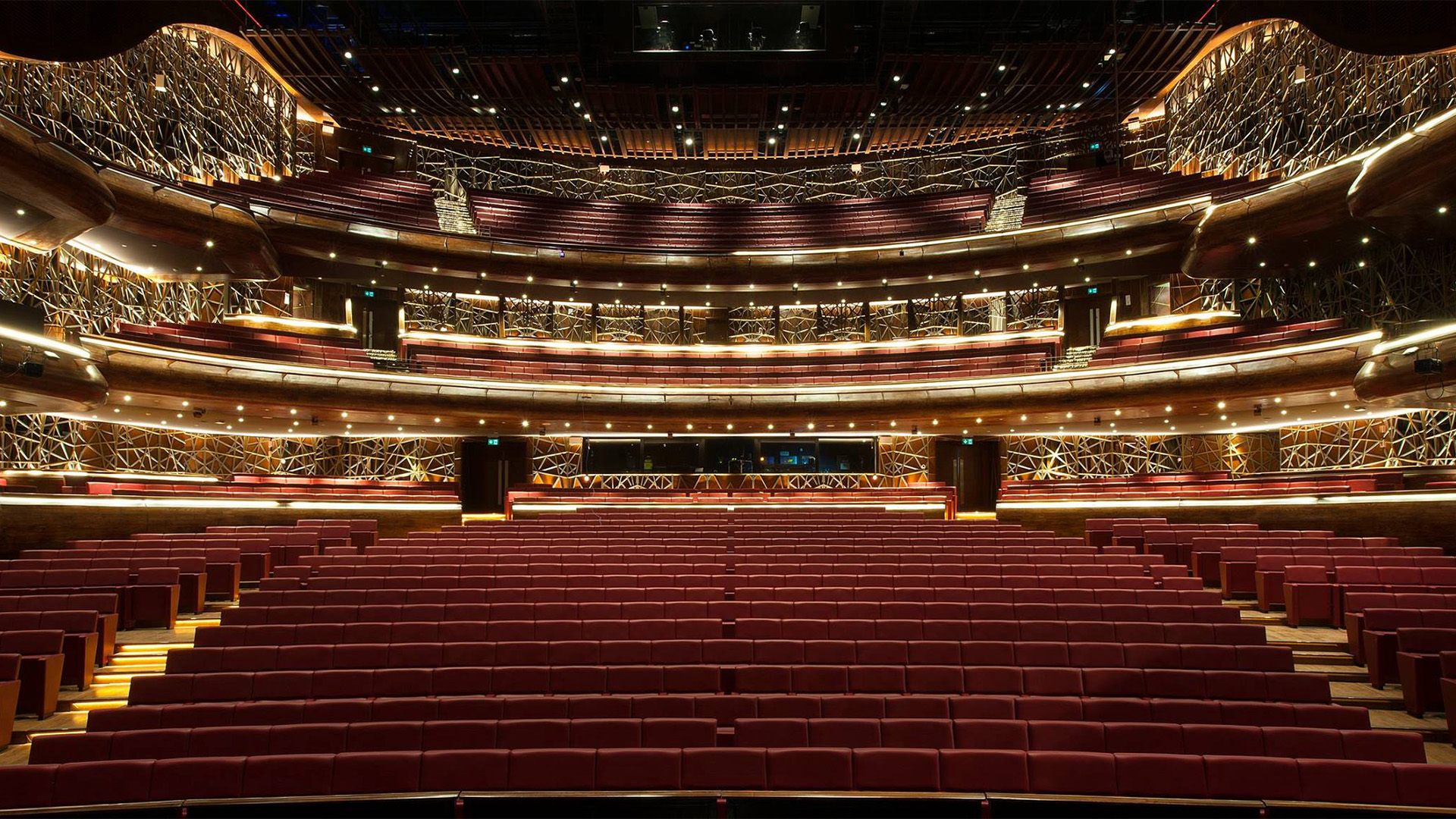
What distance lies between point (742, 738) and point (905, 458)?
11060 mm

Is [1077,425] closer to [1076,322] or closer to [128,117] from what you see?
[1076,322]

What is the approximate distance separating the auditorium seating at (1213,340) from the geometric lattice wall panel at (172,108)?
14046 mm

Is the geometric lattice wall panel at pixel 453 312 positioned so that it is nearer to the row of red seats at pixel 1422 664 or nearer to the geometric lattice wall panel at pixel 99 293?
the geometric lattice wall panel at pixel 99 293

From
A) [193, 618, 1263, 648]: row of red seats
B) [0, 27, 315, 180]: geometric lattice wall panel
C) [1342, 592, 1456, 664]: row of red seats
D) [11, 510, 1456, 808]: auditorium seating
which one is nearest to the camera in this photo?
[11, 510, 1456, 808]: auditorium seating

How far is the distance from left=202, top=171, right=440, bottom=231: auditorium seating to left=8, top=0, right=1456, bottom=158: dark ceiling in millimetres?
1264

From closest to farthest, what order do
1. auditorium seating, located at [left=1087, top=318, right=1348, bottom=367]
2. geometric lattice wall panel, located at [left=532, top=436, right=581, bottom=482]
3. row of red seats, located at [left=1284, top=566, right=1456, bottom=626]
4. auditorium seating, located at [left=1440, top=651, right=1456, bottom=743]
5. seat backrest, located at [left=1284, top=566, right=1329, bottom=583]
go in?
auditorium seating, located at [left=1440, top=651, right=1456, bottom=743]
row of red seats, located at [left=1284, top=566, right=1456, bottom=626]
seat backrest, located at [left=1284, top=566, right=1329, bottom=583]
auditorium seating, located at [left=1087, top=318, right=1348, bottom=367]
geometric lattice wall panel, located at [left=532, top=436, right=581, bottom=482]

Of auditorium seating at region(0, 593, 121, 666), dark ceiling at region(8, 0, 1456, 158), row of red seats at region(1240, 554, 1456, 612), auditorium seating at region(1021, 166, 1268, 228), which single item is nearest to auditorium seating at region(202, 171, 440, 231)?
dark ceiling at region(8, 0, 1456, 158)

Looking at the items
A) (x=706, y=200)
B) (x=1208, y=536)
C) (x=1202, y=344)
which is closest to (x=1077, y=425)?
(x=1202, y=344)

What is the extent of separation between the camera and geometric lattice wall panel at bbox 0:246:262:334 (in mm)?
9297

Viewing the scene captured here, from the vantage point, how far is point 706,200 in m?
17.1

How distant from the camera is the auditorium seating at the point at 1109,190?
12.1m

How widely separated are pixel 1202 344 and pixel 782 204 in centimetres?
851

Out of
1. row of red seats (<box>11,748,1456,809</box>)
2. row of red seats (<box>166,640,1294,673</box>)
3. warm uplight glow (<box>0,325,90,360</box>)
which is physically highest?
warm uplight glow (<box>0,325,90,360</box>)

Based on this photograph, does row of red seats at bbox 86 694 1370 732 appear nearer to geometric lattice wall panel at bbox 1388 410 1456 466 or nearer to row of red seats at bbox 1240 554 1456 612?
row of red seats at bbox 1240 554 1456 612
